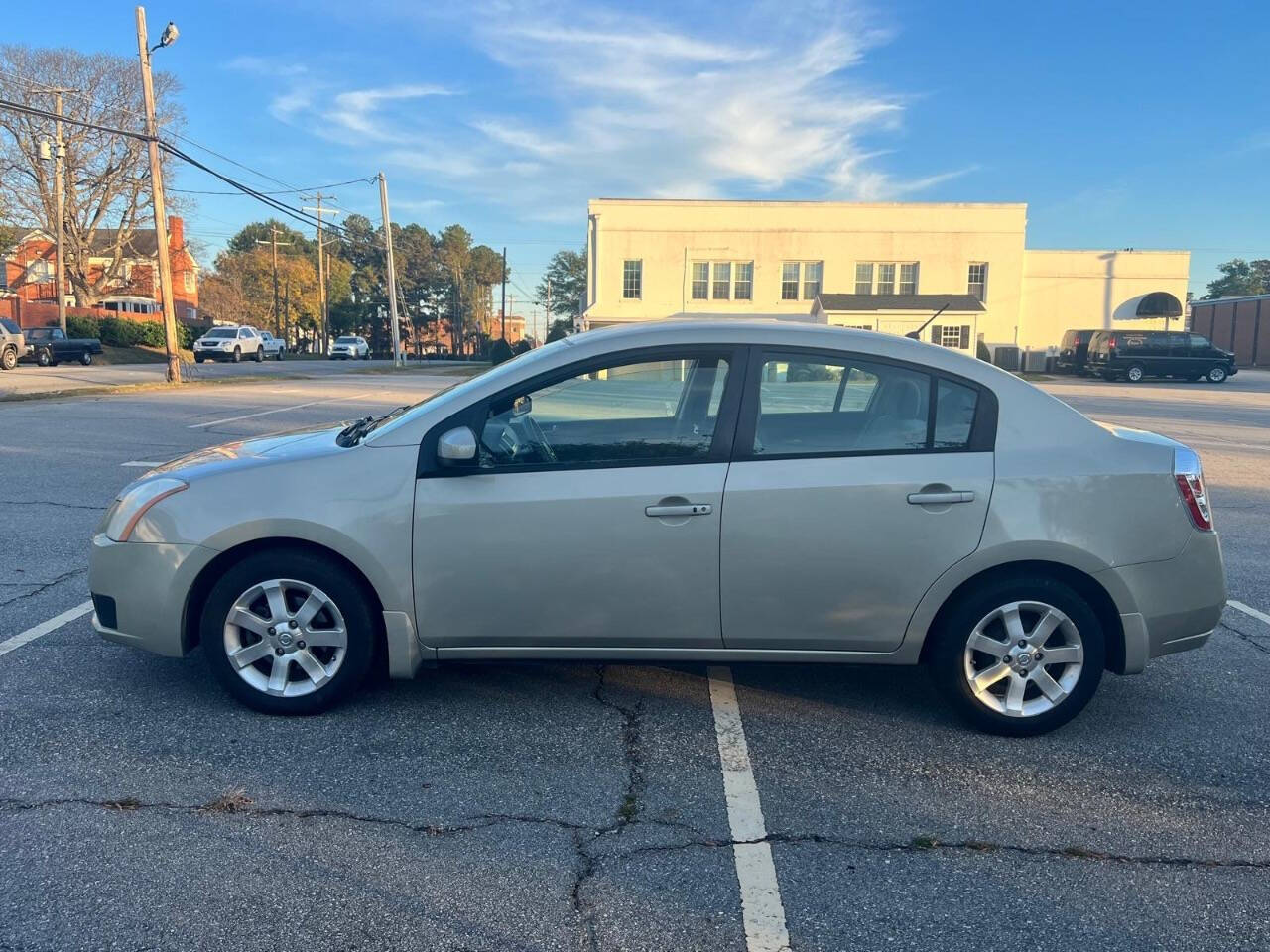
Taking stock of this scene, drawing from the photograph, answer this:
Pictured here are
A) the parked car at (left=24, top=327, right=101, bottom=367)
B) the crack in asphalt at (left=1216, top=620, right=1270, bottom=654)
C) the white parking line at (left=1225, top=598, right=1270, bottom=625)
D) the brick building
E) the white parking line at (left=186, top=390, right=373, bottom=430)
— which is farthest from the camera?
the brick building

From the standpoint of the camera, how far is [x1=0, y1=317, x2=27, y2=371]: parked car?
2981cm

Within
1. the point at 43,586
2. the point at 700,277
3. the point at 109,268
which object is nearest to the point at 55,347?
the point at 109,268

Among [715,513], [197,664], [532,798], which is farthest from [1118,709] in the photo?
[197,664]

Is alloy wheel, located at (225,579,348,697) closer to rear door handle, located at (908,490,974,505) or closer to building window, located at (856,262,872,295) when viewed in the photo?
rear door handle, located at (908,490,974,505)

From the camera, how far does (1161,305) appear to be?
4594 centimetres

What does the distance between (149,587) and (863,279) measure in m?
44.5

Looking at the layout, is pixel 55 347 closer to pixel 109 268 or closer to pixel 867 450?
pixel 109 268

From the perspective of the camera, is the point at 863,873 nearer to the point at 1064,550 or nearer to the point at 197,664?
the point at 1064,550

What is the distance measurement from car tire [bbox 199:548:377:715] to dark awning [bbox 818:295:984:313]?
39881 millimetres

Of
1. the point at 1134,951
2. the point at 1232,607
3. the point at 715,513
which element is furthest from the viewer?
the point at 1232,607

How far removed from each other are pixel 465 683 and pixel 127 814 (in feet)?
4.98

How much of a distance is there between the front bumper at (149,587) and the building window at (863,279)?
145 feet

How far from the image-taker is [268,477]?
3.80 metres

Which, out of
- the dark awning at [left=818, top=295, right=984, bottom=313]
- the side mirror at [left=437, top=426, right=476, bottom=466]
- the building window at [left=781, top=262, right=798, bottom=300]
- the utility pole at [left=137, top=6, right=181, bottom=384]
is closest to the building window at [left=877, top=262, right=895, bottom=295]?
the dark awning at [left=818, top=295, right=984, bottom=313]
